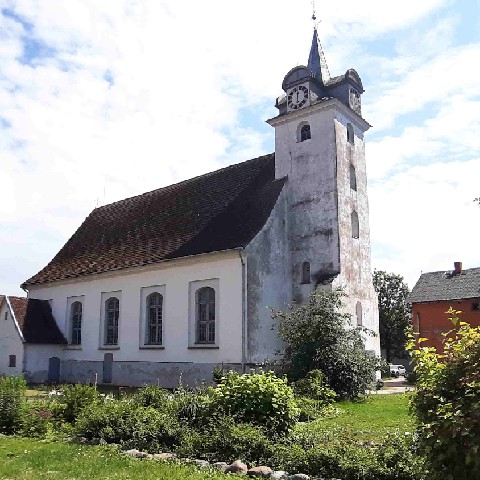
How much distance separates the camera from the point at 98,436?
11.6 m

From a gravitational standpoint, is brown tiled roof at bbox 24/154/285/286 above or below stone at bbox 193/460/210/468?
above

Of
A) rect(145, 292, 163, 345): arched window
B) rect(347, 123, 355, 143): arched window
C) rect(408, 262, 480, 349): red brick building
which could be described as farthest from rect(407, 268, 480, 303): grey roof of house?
rect(145, 292, 163, 345): arched window

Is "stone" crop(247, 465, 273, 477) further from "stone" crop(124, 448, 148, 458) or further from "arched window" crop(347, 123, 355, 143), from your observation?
"arched window" crop(347, 123, 355, 143)

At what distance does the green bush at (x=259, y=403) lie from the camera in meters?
11.2

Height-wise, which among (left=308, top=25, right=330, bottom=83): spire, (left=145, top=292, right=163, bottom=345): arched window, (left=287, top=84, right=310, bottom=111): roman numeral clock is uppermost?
(left=308, top=25, right=330, bottom=83): spire

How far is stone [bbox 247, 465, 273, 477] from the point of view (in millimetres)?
8341

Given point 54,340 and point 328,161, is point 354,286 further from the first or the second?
point 54,340

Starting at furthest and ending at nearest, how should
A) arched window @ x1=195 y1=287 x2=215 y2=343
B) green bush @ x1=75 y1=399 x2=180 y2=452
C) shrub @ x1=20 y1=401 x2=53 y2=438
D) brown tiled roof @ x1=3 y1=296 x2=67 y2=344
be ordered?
brown tiled roof @ x1=3 y1=296 x2=67 y2=344
arched window @ x1=195 y1=287 x2=215 y2=343
shrub @ x1=20 y1=401 x2=53 y2=438
green bush @ x1=75 y1=399 x2=180 y2=452

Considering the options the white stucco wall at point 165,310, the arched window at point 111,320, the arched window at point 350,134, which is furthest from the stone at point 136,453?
the arched window at point 350,134

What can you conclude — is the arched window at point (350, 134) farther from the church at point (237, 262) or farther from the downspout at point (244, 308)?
the downspout at point (244, 308)

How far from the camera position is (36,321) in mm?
31656

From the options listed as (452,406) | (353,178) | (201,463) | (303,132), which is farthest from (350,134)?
(452,406)

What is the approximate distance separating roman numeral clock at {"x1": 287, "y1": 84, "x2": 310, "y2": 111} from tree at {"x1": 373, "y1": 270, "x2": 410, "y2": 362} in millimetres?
35688

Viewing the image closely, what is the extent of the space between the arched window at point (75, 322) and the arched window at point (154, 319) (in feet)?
21.2
